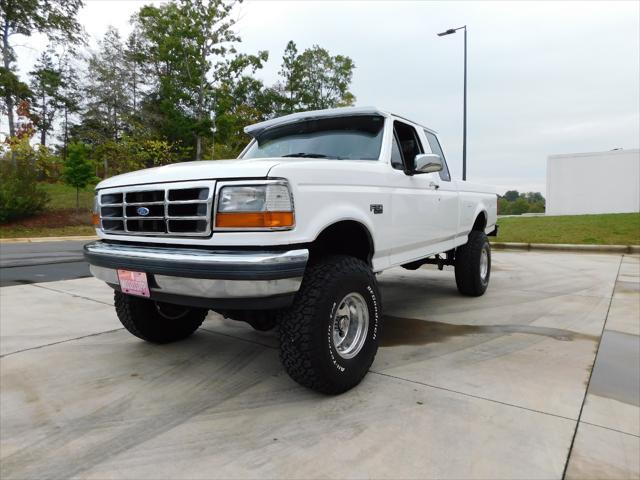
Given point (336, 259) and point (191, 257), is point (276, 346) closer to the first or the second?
point (336, 259)

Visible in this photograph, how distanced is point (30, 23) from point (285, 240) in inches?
1159

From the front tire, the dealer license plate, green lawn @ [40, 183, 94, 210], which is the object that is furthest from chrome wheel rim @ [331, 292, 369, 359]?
green lawn @ [40, 183, 94, 210]

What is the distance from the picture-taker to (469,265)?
16.9 feet

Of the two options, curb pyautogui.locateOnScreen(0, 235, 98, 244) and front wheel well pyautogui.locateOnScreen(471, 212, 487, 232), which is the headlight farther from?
curb pyautogui.locateOnScreen(0, 235, 98, 244)

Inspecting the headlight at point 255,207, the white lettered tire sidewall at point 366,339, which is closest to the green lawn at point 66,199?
the headlight at point 255,207

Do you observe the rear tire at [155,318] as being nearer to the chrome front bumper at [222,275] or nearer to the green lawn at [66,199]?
the chrome front bumper at [222,275]

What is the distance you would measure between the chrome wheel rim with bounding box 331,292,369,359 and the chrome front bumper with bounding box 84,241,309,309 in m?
0.56

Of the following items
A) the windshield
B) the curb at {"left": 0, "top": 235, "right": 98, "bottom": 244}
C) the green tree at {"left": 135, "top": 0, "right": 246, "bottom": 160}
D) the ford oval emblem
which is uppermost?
the green tree at {"left": 135, "top": 0, "right": 246, "bottom": 160}

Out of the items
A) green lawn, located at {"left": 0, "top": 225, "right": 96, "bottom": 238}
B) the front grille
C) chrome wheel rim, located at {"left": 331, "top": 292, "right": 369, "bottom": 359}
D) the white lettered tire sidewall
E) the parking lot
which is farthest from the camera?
green lawn, located at {"left": 0, "top": 225, "right": 96, "bottom": 238}

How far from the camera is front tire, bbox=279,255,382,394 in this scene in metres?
2.38

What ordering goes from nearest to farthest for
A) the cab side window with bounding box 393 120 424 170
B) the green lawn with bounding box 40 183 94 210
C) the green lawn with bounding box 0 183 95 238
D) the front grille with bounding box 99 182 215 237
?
1. the front grille with bounding box 99 182 215 237
2. the cab side window with bounding box 393 120 424 170
3. the green lawn with bounding box 0 183 95 238
4. the green lawn with bounding box 40 183 94 210

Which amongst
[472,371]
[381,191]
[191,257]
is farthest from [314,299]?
[472,371]

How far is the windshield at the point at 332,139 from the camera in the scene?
343 centimetres

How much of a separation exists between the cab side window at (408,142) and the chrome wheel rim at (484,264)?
1.86m
